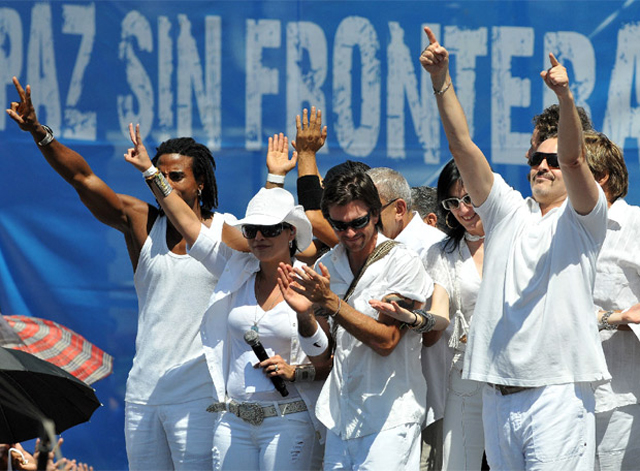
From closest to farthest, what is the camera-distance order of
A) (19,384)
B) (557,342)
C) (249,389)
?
(19,384) → (557,342) → (249,389)

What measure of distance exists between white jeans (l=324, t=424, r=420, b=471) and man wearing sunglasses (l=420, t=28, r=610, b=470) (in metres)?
0.41

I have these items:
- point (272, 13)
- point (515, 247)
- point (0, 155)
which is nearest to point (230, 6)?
point (272, 13)

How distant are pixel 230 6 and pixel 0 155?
1470 mm

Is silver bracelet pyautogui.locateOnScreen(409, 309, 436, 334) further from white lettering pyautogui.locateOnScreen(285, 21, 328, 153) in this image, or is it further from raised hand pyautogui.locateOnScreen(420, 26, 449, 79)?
white lettering pyautogui.locateOnScreen(285, 21, 328, 153)

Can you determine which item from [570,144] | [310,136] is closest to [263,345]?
[310,136]

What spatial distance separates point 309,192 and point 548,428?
5.47 ft

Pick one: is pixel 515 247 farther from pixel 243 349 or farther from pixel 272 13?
pixel 272 13

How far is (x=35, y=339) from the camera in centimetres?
358

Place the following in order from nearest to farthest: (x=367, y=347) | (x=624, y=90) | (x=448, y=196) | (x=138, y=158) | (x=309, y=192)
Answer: (x=367, y=347), (x=448, y=196), (x=138, y=158), (x=309, y=192), (x=624, y=90)

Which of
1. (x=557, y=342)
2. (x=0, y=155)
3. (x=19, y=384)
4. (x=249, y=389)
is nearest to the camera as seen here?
(x=19, y=384)

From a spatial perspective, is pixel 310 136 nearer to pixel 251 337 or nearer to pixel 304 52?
pixel 304 52

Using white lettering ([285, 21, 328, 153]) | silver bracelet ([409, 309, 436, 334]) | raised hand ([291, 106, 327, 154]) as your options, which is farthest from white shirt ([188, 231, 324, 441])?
white lettering ([285, 21, 328, 153])

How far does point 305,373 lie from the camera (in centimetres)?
354

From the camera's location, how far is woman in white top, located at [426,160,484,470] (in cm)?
359
